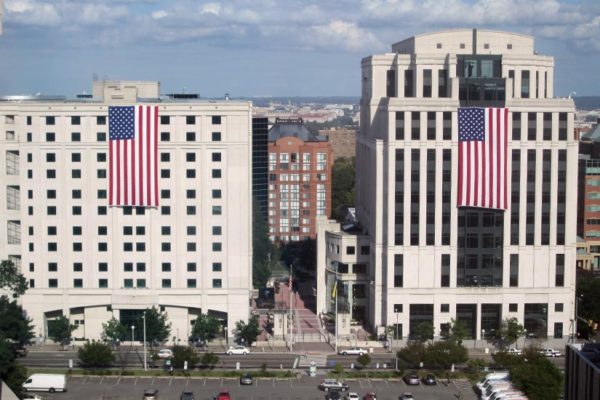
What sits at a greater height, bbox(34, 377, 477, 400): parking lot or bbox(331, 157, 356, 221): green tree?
bbox(331, 157, 356, 221): green tree

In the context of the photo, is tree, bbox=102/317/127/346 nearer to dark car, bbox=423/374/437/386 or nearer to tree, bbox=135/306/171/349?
tree, bbox=135/306/171/349

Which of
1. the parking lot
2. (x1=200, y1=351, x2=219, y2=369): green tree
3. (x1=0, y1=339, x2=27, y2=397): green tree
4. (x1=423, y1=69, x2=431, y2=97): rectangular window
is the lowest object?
the parking lot

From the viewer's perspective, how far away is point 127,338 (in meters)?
94.9

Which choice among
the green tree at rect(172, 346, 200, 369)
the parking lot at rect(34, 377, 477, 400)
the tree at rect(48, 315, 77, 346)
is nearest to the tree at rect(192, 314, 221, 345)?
the green tree at rect(172, 346, 200, 369)

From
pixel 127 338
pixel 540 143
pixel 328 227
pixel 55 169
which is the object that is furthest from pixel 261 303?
pixel 540 143

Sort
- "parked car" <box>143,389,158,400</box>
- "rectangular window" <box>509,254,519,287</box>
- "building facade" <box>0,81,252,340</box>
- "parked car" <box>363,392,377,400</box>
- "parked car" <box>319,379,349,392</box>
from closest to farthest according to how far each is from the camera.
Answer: "parked car" <box>363,392,377,400</box>, "parked car" <box>143,389,158,400</box>, "parked car" <box>319,379,349,392</box>, "rectangular window" <box>509,254,519,287</box>, "building facade" <box>0,81,252,340</box>

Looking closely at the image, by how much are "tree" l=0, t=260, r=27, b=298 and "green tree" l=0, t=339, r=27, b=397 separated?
20599mm

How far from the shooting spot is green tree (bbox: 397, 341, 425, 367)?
274 feet

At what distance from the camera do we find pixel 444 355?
83.2 metres

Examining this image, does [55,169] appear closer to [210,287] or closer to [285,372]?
[210,287]

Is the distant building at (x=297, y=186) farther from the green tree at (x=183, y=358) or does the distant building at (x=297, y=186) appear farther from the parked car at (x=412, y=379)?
the parked car at (x=412, y=379)

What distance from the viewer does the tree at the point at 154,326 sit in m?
91.8

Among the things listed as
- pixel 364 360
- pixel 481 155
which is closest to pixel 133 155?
pixel 364 360

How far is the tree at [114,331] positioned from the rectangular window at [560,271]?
3842cm
